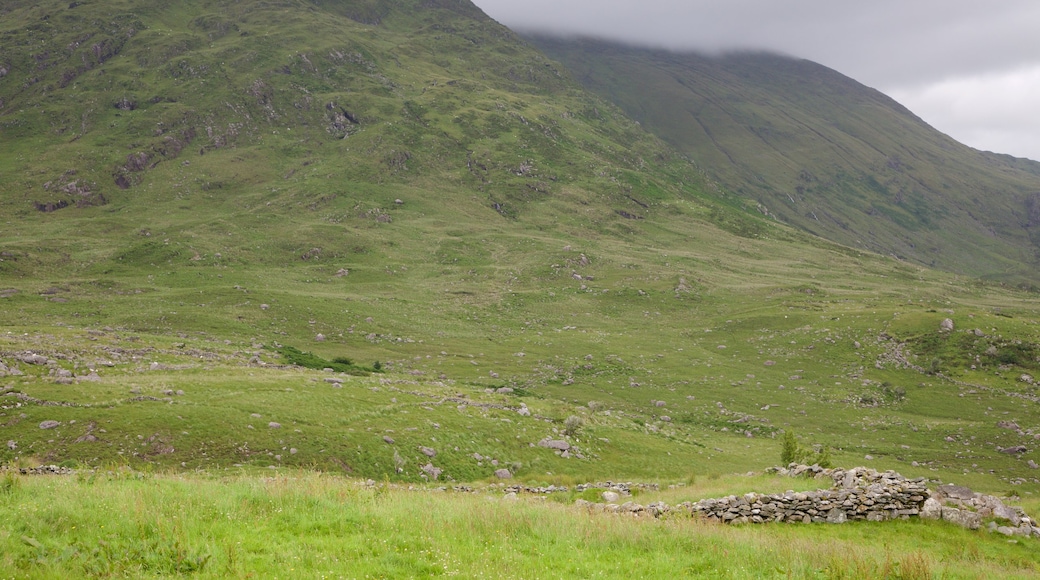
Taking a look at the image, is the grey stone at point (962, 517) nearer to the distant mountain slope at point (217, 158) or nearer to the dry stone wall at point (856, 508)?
the dry stone wall at point (856, 508)

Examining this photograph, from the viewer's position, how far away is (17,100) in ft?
521

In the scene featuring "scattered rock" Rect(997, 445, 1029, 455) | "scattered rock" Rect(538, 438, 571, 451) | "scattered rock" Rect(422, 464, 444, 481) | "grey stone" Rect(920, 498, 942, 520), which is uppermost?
"grey stone" Rect(920, 498, 942, 520)

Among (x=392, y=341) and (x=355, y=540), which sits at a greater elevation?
(x=355, y=540)

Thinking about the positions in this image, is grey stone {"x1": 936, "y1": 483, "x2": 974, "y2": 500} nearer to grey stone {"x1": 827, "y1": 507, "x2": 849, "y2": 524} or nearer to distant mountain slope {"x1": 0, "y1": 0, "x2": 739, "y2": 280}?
grey stone {"x1": 827, "y1": 507, "x2": 849, "y2": 524}

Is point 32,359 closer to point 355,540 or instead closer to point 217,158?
Result: point 355,540

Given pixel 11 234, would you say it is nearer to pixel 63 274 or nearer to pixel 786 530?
pixel 63 274

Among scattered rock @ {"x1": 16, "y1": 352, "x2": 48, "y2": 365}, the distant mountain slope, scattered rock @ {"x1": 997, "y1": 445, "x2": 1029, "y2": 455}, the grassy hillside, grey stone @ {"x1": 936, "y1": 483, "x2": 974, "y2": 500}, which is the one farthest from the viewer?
the distant mountain slope

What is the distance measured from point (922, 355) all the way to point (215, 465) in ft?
248

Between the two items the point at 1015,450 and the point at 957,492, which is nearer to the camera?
the point at 957,492

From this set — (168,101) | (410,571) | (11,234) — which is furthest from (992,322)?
(168,101)

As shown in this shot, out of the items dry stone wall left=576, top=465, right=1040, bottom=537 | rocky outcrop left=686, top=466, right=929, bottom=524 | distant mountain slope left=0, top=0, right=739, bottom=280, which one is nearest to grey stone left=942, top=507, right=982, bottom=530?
dry stone wall left=576, top=465, right=1040, bottom=537

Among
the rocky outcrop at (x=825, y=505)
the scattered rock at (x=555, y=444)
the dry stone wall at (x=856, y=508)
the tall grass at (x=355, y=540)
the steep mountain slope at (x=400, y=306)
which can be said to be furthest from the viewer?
the scattered rock at (x=555, y=444)

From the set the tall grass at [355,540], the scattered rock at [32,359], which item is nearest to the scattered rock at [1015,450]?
the tall grass at [355,540]

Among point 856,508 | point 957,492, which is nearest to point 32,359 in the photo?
point 856,508
